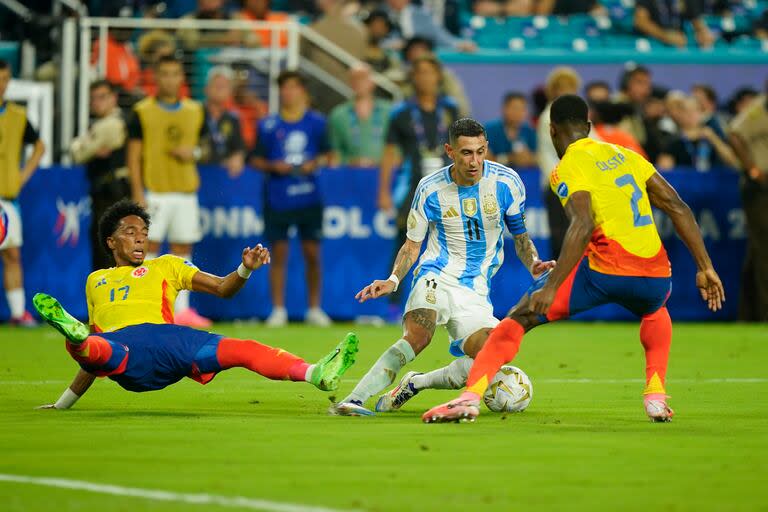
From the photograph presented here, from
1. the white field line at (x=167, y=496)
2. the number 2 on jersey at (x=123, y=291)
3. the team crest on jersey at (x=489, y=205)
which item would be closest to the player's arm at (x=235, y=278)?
the number 2 on jersey at (x=123, y=291)

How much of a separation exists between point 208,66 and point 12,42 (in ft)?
8.68

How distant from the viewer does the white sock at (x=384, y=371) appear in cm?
904

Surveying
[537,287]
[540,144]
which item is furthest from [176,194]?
[537,287]

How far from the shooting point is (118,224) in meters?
Result: 9.53

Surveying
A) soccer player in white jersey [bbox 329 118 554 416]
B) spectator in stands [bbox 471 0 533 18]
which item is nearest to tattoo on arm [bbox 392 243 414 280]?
soccer player in white jersey [bbox 329 118 554 416]

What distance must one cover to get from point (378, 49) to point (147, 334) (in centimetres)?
1347

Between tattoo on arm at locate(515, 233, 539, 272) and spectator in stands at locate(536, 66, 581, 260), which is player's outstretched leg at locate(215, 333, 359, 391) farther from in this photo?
spectator in stands at locate(536, 66, 581, 260)

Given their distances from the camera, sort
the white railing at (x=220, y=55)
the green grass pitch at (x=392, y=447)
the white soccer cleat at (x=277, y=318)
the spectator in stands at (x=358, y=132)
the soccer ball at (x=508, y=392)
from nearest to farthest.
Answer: the green grass pitch at (x=392, y=447), the soccer ball at (x=508, y=392), the white soccer cleat at (x=277, y=318), the spectator in stands at (x=358, y=132), the white railing at (x=220, y=55)

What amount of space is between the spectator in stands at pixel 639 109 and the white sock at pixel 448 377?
8.74 meters

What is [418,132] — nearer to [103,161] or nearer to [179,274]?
[103,161]

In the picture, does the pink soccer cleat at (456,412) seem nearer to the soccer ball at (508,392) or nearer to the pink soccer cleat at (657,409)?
the soccer ball at (508,392)

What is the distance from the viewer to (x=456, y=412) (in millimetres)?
8391

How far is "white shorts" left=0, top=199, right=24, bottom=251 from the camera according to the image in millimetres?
16125

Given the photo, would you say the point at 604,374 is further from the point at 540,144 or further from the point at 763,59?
the point at 763,59
